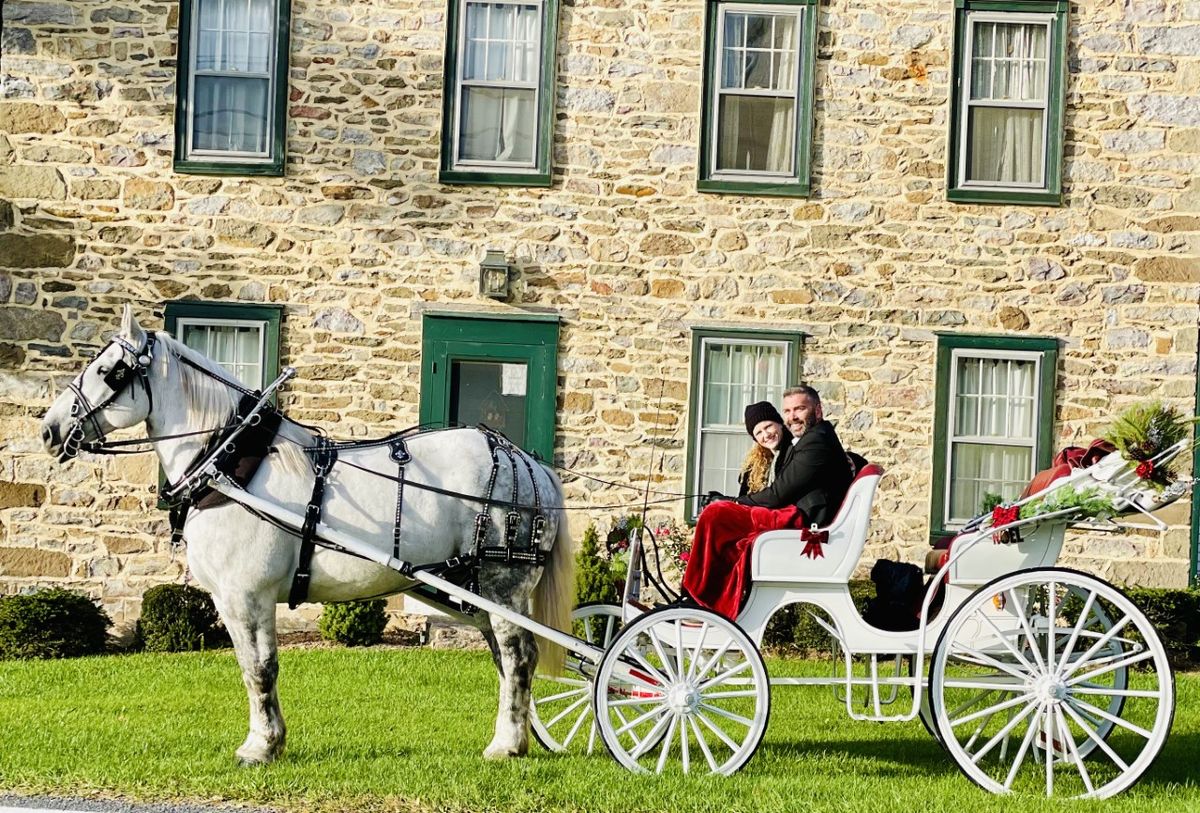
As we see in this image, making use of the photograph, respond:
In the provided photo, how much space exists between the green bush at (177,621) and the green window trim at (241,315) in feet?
3.19

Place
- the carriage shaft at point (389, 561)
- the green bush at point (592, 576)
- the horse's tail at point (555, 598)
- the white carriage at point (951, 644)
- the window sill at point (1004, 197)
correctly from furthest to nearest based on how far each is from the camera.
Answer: the window sill at point (1004, 197), the green bush at point (592, 576), the horse's tail at point (555, 598), the carriage shaft at point (389, 561), the white carriage at point (951, 644)

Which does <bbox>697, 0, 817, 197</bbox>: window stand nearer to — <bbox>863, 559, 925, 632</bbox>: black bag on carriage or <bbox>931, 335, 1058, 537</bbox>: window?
<bbox>931, 335, 1058, 537</bbox>: window

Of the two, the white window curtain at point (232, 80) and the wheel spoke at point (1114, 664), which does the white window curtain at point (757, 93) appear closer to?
the white window curtain at point (232, 80)

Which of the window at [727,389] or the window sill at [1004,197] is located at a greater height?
the window sill at [1004,197]

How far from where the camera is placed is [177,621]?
42.3 feet

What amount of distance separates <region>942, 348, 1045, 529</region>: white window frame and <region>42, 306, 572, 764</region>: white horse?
6.50m

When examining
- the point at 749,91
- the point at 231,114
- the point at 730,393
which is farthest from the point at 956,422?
the point at 231,114

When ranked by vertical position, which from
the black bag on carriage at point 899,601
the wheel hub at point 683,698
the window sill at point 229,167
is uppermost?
the window sill at point 229,167

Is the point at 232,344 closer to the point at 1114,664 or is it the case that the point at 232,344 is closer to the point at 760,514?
the point at 760,514

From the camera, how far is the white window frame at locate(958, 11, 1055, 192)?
13.9 meters

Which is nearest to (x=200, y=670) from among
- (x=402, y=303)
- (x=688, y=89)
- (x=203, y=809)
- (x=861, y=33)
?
(x=402, y=303)

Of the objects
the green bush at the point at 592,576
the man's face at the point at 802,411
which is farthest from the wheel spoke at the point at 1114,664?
the green bush at the point at 592,576

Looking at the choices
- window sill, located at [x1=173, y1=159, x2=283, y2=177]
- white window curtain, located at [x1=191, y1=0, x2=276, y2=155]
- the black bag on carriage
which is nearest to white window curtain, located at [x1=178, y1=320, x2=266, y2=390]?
window sill, located at [x1=173, y1=159, x2=283, y2=177]

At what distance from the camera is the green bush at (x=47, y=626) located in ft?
41.4
